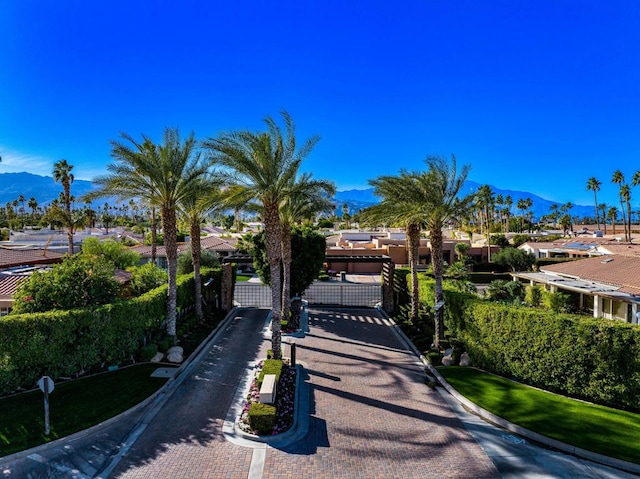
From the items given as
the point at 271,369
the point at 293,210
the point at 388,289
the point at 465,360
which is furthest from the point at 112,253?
the point at 465,360

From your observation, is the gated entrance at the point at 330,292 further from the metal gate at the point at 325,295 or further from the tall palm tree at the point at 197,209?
the tall palm tree at the point at 197,209

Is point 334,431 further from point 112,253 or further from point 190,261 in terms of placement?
point 112,253

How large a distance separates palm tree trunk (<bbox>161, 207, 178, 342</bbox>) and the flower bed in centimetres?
546

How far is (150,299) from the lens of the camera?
17.1 meters

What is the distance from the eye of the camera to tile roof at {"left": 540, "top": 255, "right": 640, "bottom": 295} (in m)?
21.8

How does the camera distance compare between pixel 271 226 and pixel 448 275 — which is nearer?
pixel 271 226

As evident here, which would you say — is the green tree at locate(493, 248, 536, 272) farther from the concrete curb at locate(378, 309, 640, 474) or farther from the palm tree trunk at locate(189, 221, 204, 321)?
the palm tree trunk at locate(189, 221, 204, 321)

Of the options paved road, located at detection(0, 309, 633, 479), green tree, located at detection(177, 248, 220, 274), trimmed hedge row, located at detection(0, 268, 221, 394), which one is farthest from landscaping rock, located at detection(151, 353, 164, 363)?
green tree, located at detection(177, 248, 220, 274)

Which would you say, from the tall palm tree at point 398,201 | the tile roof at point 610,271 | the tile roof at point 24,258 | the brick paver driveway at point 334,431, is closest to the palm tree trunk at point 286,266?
the tall palm tree at point 398,201

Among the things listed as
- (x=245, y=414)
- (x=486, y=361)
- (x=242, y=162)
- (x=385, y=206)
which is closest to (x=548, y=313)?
(x=486, y=361)

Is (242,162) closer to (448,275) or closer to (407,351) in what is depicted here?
(407,351)

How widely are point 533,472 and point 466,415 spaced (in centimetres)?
312

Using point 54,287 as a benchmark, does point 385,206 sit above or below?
above

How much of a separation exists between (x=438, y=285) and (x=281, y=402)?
966cm
